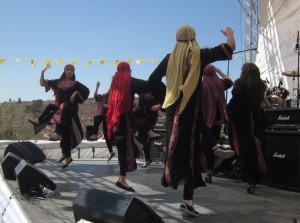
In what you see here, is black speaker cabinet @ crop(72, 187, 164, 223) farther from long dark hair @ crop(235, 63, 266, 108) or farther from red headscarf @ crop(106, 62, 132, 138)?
long dark hair @ crop(235, 63, 266, 108)

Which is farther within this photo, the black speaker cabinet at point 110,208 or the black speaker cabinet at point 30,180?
the black speaker cabinet at point 30,180

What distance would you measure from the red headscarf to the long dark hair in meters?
1.32

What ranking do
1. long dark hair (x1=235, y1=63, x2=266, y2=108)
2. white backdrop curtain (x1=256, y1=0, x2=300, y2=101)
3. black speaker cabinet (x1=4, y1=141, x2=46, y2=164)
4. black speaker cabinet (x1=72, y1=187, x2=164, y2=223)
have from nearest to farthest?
black speaker cabinet (x1=72, y1=187, x2=164, y2=223), long dark hair (x1=235, y1=63, x2=266, y2=108), black speaker cabinet (x1=4, y1=141, x2=46, y2=164), white backdrop curtain (x1=256, y1=0, x2=300, y2=101)

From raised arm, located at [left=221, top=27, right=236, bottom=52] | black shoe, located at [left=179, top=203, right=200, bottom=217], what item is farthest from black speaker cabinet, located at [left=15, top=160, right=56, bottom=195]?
raised arm, located at [left=221, top=27, right=236, bottom=52]

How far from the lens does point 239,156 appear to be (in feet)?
15.9

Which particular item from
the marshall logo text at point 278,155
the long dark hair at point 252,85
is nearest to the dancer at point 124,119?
the long dark hair at point 252,85

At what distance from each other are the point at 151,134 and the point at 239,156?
44.8 inches

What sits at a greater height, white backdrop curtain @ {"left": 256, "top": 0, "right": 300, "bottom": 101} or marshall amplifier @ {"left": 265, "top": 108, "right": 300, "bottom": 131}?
white backdrop curtain @ {"left": 256, "top": 0, "right": 300, "bottom": 101}

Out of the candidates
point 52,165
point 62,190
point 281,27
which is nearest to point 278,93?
point 52,165

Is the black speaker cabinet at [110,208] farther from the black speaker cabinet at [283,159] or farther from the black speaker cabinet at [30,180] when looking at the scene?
the black speaker cabinet at [283,159]

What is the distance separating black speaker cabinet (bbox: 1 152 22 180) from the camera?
16.4ft

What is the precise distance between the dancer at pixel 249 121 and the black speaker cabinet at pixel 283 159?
23 centimetres

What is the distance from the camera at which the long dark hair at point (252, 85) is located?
15.3ft

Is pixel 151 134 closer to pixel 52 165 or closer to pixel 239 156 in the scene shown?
pixel 239 156
